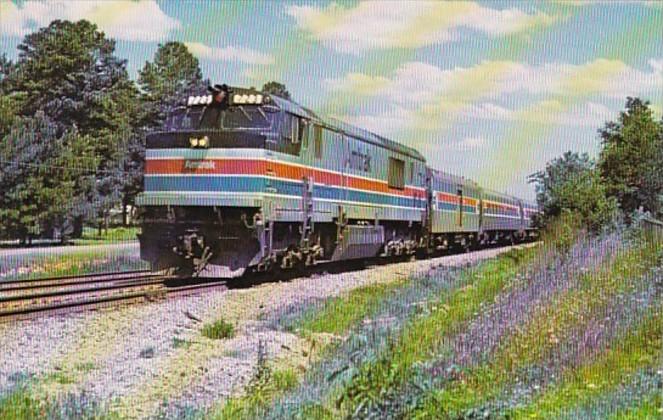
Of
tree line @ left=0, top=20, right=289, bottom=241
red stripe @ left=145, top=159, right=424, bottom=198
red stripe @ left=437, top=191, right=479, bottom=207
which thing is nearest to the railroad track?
red stripe @ left=145, top=159, right=424, bottom=198

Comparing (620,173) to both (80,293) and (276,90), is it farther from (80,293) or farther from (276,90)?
(80,293)

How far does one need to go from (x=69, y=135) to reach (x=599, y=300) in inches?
332

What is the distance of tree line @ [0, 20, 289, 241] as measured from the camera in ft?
31.1

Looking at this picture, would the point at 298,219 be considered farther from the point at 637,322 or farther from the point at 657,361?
the point at 657,361

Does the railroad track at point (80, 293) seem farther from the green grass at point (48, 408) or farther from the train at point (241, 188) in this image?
the green grass at point (48, 408)

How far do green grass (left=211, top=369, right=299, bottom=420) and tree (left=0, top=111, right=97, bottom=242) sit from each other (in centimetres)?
845

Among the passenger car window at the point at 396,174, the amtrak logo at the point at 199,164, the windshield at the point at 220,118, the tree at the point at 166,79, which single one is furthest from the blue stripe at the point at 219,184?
the passenger car window at the point at 396,174

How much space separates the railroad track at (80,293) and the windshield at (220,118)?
2043mm

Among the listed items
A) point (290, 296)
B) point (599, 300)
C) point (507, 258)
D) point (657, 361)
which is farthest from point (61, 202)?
point (657, 361)

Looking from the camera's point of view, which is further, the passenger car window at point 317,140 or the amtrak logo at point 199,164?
the passenger car window at point 317,140

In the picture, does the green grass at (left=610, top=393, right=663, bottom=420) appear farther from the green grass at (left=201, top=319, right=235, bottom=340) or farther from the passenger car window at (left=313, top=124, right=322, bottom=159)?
the passenger car window at (left=313, top=124, right=322, bottom=159)

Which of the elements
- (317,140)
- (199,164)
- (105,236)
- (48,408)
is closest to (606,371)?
(48,408)

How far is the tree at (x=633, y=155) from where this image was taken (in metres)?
10.9

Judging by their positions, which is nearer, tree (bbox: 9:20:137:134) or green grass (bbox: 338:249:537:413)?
green grass (bbox: 338:249:537:413)
